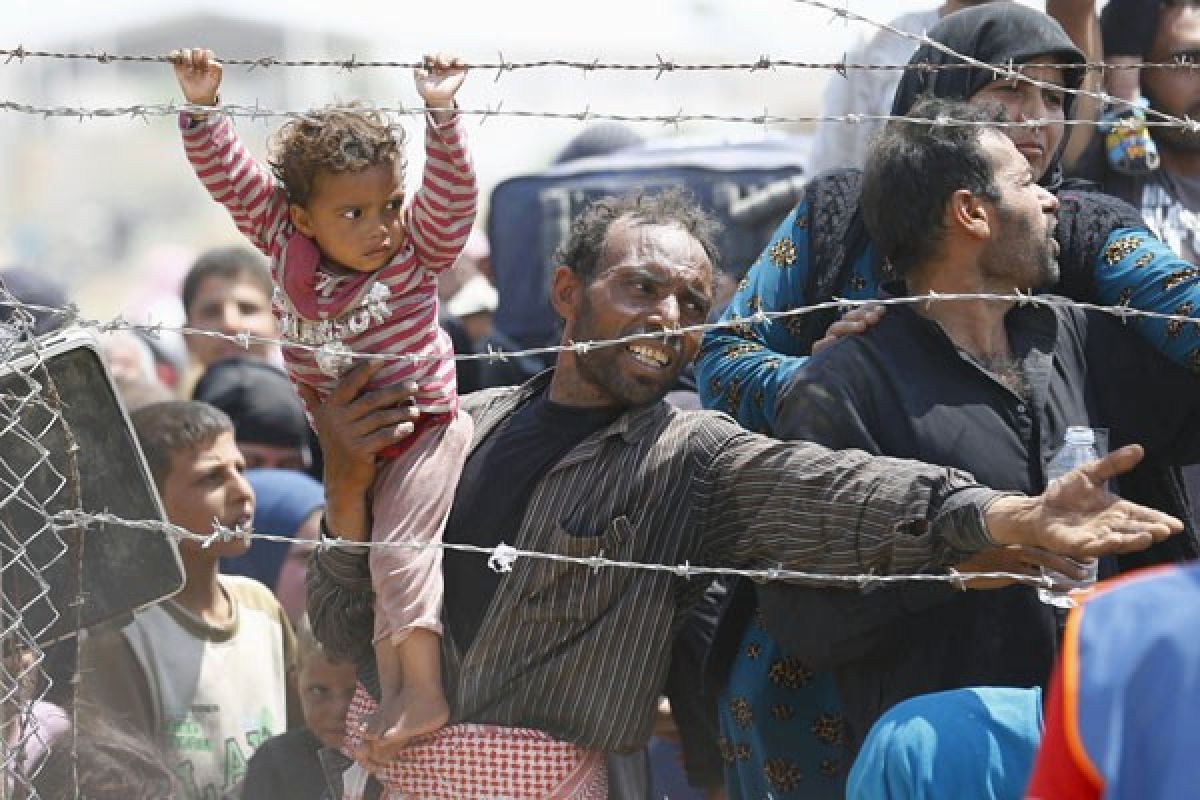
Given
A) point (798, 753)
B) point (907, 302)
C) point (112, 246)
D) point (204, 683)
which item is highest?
point (907, 302)

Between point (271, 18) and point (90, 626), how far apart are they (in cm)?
1500

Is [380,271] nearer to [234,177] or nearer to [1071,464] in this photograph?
[234,177]

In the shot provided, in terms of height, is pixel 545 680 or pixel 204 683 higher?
pixel 545 680

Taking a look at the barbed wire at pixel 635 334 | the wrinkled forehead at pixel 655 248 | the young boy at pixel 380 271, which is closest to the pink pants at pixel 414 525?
the young boy at pixel 380 271

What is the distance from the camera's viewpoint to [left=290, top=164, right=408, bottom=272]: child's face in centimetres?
410

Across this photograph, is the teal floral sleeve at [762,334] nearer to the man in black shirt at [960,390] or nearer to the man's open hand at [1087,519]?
the man in black shirt at [960,390]

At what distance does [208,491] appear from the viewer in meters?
5.59

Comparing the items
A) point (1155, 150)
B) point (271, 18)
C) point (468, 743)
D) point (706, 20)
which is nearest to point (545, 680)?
point (468, 743)

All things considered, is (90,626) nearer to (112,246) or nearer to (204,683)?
(204,683)

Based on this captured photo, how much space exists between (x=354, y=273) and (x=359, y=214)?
0.11 m

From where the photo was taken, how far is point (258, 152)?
1958 cm

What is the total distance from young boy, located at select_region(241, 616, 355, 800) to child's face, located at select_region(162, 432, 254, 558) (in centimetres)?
37

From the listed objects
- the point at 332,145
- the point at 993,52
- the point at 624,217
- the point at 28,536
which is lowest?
the point at 28,536

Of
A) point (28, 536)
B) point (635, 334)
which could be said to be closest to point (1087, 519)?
point (635, 334)
